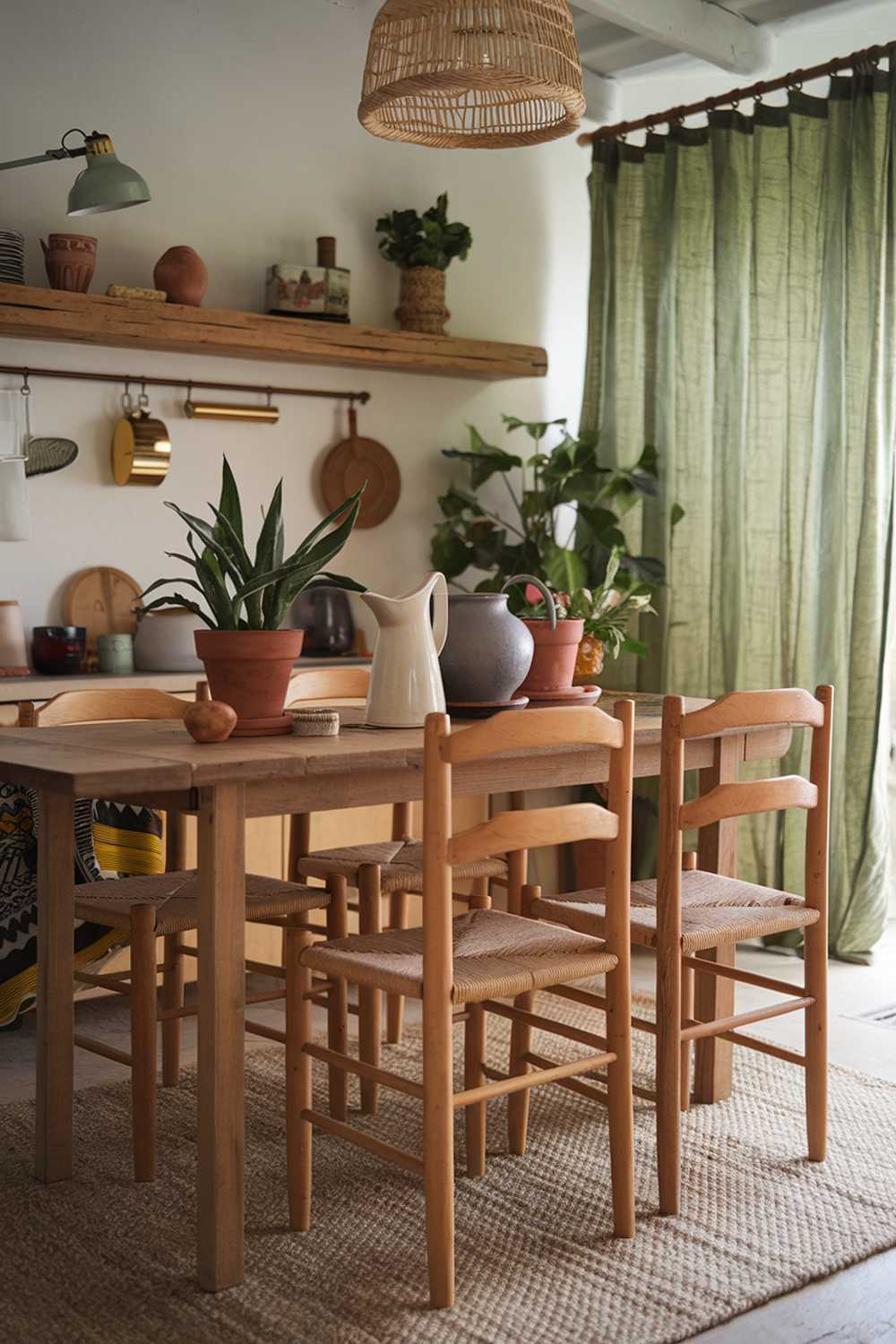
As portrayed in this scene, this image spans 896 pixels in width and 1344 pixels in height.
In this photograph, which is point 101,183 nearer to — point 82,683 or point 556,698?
point 82,683

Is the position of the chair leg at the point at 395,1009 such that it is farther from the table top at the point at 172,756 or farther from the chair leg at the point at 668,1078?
the chair leg at the point at 668,1078

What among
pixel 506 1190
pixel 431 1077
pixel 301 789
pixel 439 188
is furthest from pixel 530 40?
pixel 439 188

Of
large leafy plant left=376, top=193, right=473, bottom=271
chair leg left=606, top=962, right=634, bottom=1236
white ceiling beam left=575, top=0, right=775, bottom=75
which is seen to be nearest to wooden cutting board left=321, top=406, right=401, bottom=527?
large leafy plant left=376, top=193, right=473, bottom=271

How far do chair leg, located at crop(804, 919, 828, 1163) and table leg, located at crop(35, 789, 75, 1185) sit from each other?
138cm

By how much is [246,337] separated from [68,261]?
550 mm

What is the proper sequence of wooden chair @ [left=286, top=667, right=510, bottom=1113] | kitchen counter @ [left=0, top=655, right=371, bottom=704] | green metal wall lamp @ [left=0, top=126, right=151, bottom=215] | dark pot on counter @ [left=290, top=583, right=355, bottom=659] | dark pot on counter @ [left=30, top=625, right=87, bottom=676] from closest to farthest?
wooden chair @ [left=286, top=667, right=510, bottom=1113] → green metal wall lamp @ [left=0, top=126, right=151, bottom=215] → kitchen counter @ [left=0, top=655, right=371, bottom=704] → dark pot on counter @ [left=30, top=625, right=87, bottom=676] → dark pot on counter @ [left=290, top=583, right=355, bottom=659]

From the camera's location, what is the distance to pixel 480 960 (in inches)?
91.8

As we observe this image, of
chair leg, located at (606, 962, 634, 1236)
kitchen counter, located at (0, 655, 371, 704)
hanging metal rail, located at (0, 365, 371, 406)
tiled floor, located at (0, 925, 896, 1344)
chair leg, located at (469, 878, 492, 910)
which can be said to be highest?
hanging metal rail, located at (0, 365, 371, 406)

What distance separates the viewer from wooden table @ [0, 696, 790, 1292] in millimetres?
2146

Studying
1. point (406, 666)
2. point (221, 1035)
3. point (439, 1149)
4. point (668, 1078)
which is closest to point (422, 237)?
point (406, 666)

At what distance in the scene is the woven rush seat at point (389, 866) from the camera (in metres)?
3.10

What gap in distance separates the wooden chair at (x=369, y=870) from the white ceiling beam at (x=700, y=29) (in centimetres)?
230

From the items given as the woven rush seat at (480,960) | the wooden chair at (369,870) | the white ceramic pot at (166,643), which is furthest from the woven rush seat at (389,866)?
the white ceramic pot at (166,643)

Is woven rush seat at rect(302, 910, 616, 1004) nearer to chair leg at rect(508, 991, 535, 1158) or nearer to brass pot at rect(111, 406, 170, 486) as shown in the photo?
chair leg at rect(508, 991, 535, 1158)
